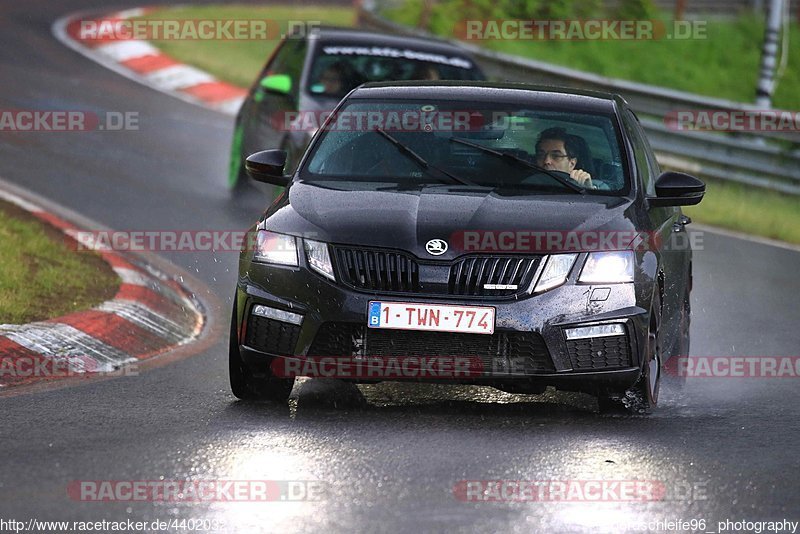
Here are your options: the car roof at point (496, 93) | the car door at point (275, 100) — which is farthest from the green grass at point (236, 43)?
the car roof at point (496, 93)

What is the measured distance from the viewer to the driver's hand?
8.33 metres

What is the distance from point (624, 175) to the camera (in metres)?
8.41

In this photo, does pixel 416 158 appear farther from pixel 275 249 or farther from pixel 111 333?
pixel 111 333

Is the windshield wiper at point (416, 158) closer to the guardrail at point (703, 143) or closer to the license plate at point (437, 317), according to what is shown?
the license plate at point (437, 317)

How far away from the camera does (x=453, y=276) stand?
7.26m

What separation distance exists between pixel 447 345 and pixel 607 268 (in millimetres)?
803

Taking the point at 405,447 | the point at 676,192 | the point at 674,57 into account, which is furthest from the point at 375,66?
the point at 674,57

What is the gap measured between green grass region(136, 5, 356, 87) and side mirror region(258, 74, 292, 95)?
869 cm

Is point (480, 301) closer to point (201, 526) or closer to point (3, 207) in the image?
point (201, 526)

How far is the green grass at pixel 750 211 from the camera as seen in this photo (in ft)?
53.2

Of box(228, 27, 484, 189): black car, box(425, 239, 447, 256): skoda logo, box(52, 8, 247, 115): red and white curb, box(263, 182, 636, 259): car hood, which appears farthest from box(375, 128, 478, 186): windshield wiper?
box(52, 8, 247, 115): red and white curb

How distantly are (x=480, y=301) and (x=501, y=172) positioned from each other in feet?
4.17

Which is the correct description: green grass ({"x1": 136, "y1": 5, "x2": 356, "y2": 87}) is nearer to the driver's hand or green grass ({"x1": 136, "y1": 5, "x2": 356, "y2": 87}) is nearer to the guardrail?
the guardrail

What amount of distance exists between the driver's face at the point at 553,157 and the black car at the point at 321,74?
499 centimetres
